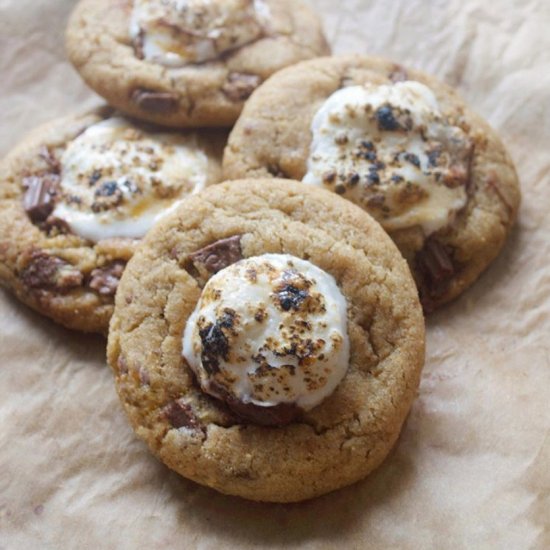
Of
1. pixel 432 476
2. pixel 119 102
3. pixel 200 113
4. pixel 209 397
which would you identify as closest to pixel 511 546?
pixel 432 476

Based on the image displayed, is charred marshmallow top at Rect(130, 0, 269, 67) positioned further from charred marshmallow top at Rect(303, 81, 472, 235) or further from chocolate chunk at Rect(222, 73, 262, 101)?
charred marshmallow top at Rect(303, 81, 472, 235)

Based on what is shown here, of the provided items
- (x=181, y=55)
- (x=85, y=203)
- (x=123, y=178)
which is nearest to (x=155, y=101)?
(x=181, y=55)

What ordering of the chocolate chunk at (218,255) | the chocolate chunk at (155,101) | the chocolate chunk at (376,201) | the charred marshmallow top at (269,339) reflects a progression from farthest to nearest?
the chocolate chunk at (155,101) → the chocolate chunk at (376,201) → the chocolate chunk at (218,255) → the charred marshmallow top at (269,339)

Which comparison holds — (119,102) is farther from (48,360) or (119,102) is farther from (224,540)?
(224,540)

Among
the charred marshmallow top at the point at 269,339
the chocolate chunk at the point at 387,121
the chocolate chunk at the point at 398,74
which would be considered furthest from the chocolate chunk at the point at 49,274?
the chocolate chunk at the point at 398,74

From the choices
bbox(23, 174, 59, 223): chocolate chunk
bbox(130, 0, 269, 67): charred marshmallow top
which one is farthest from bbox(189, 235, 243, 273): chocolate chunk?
bbox(130, 0, 269, 67): charred marshmallow top

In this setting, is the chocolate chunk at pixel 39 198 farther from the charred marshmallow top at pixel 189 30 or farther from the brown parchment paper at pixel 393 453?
the charred marshmallow top at pixel 189 30
